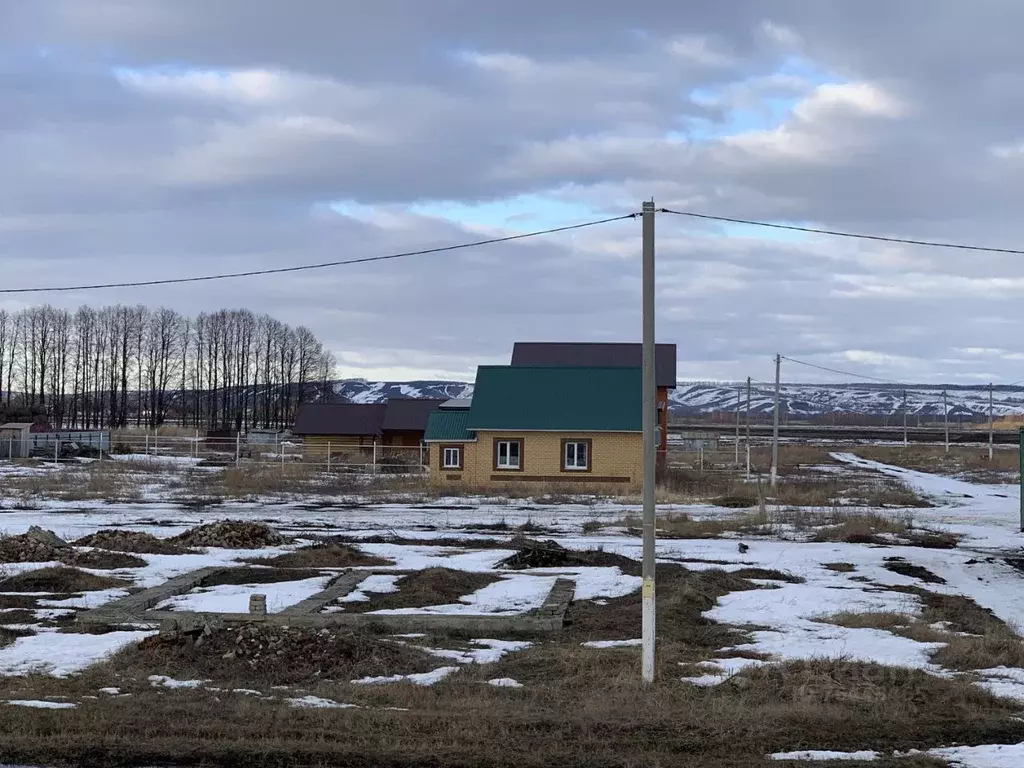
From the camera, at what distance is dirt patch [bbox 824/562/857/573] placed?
816 inches

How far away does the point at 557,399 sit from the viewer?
4931cm

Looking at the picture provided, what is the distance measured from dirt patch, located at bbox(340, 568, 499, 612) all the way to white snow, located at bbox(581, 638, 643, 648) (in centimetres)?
359

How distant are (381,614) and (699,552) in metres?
11.3

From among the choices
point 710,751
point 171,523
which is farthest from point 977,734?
point 171,523

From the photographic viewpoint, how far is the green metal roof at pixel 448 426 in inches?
1946

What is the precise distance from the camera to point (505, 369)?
50.9 meters

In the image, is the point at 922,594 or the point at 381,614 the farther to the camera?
the point at 922,594

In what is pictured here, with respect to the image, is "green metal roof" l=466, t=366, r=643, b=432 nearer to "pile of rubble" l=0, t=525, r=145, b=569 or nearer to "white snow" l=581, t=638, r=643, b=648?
"pile of rubble" l=0, t=525, r=145, b=569

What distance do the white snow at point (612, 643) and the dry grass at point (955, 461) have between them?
5170 centimetres

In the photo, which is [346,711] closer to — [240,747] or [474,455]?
[240,747]

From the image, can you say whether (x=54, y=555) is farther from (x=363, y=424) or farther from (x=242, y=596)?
(x=363, y=424)

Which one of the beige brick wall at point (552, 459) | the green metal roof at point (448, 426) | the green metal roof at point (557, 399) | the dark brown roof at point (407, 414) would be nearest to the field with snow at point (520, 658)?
the beige brick wall at point (552, 459)

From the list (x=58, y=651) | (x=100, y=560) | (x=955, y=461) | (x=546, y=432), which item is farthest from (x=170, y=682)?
(x=955, y=461)

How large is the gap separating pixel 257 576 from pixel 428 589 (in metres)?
3.58
